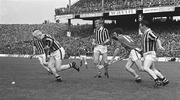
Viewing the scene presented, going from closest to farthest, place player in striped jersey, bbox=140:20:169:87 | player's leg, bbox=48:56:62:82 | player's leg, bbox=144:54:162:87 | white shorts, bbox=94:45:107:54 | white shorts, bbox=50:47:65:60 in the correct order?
1. player's leg, bbox=144:54:162:87
2. player in striped jersey, bbox=140:20:169:87
3. player's leg, bbox=48:56:62:82
4. white shorts, bbox=50:47:65:60
5. white shorts, bbox=94:45:107:54

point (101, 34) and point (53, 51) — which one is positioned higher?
point (101, 34)

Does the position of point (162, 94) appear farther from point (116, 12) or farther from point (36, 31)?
point (116, 12)

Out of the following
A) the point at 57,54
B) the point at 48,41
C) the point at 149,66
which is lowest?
the point at 149,66

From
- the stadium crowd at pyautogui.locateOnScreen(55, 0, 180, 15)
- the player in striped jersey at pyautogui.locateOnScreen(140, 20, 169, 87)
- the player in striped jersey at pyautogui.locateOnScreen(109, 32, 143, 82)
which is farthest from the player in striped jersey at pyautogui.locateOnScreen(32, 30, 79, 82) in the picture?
the stadium crowd at pyautogui.locateOnScreen(55, 0, 180, 15)

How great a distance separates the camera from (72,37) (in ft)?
173

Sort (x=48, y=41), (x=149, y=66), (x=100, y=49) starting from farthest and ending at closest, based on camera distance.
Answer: (x=100, y=49) → (x=48, y=41) → (x=149, y=66)

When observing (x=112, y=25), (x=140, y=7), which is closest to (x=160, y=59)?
(x=140, y=7)

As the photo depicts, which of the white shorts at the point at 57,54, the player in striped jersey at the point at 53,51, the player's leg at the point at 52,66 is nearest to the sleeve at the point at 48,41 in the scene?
the player in striped jersey at the point at 53,51

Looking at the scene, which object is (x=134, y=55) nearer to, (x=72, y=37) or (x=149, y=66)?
(x=149, y=66)

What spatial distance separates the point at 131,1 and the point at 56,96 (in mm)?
39027

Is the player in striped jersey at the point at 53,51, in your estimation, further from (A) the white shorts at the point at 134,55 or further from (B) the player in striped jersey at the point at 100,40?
(A) the white shorts at the point at 134,55

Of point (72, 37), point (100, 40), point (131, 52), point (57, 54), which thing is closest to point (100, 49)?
point (100, 40)

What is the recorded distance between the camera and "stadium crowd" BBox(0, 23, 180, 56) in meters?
39.1

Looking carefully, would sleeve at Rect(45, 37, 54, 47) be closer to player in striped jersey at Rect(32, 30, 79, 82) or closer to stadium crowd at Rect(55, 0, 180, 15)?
player in striped jersey at Rect(32, 30, 79, 82)
